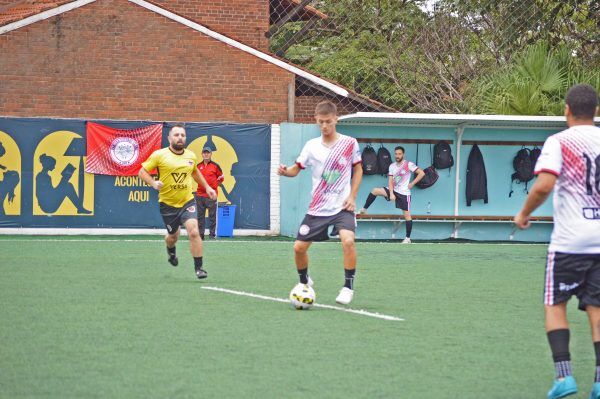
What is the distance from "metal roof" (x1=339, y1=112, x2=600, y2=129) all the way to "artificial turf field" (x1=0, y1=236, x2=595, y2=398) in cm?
837

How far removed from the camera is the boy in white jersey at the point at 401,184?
79.6 feet

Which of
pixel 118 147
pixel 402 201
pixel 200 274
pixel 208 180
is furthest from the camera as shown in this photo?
pixel 118 147

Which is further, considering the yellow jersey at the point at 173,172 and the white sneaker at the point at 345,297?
the yellow jersey at the point at 173,172

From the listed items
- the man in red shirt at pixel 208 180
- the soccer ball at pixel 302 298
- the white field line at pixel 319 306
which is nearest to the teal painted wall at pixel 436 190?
the man in red shirt at pixel 208 180

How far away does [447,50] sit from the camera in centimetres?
3294

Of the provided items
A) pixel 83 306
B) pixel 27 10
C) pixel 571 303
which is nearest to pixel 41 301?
pixel 83 306

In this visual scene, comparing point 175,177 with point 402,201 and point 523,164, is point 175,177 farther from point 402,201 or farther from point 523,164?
point 523,164

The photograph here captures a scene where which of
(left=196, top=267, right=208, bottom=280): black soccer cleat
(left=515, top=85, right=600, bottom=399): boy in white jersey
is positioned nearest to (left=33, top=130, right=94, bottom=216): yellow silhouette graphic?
(left=196, top=267, right=208, bottom=280): black soccer cleat

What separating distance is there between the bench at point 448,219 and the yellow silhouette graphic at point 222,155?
3079 millimetres

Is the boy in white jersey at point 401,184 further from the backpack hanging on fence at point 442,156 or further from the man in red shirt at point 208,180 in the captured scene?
the man in red shirt at point 208,180

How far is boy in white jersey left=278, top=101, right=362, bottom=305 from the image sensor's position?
36.4 feet

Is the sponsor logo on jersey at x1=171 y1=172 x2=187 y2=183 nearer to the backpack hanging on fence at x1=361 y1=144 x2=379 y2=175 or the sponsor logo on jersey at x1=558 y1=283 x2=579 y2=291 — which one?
the sponsor logo on jersey at x1=558 y1=283 x2=579 y2=291

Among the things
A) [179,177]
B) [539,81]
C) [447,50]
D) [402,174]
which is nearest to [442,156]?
[402,174]

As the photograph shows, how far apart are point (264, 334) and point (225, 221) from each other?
52.0 feet
